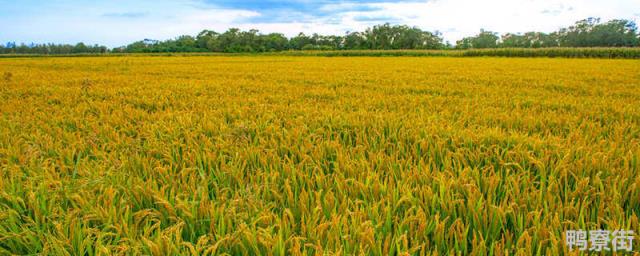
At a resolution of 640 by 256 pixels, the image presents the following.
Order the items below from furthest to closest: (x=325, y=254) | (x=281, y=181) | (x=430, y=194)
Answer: (x=281, y=181) → (x=430, y=194) → (x=325, y=254)

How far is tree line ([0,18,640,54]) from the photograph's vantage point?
3396 inches

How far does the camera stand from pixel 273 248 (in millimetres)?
1122

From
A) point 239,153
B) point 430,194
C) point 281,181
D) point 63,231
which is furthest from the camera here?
point 239,153

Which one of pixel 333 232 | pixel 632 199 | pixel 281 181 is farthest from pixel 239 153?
pixel 632 199

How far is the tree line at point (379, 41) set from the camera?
283 ft

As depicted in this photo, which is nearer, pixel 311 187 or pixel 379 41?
pixel 311 187

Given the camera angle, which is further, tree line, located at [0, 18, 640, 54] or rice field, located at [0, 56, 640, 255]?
tree line, located at [0, 18, 640, 54]

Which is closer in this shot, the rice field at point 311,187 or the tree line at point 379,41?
the rice field at point 311,187

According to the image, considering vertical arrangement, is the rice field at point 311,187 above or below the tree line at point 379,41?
below

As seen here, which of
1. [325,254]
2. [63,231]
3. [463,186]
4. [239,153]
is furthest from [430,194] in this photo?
[63,231]

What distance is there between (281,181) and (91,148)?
1.55 m

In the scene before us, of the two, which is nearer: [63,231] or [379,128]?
[63,231]

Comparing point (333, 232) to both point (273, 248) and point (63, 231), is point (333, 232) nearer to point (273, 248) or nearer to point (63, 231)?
point (273, 248)

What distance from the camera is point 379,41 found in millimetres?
101562
